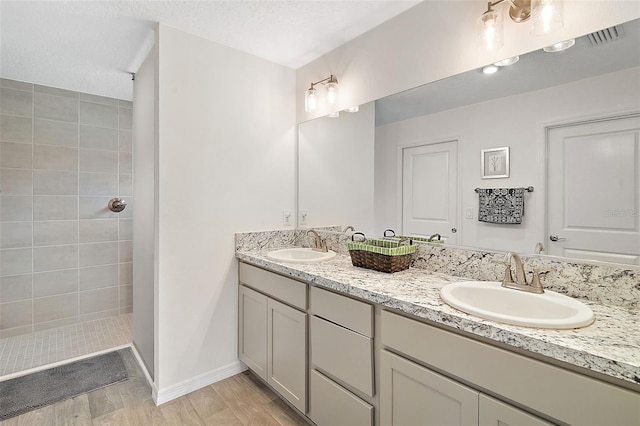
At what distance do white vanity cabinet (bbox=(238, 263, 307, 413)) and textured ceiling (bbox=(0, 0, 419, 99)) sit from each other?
1.57m

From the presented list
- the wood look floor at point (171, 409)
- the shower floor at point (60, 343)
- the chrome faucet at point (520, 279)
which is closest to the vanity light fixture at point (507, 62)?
the chrome faucet at point (520, 279)

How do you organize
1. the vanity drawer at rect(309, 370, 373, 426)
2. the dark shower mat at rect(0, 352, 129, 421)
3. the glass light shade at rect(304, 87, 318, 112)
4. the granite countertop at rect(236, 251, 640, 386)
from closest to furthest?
1. the granite countertop at rect(236, 251, 640, 386)
2. the vanity drawer at rect(309, 370, 373, 426)
3. the dark shower mat at rect(0, 352, 129, 421)
4. the glass light shade at rect(304, 87, 318, 112)

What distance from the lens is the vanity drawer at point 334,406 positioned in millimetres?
1395

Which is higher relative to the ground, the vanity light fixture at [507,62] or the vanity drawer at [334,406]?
the vanity light fixture at [507,62]

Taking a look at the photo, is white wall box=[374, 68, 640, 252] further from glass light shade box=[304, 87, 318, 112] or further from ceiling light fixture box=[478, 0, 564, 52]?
glass light shade box=[304, 87, 318, 112]

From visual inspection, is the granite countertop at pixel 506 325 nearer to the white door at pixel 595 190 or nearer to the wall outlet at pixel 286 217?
the white door at pixel 595 190

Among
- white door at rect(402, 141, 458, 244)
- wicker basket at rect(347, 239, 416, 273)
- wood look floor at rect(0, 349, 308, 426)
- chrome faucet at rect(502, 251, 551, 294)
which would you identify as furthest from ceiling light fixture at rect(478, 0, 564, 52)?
wood look floor at rect(0, 349, 308, 426)

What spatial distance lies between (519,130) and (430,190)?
51 cm

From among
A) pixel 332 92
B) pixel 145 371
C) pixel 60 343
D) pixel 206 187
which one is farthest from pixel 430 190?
pixel 60 343

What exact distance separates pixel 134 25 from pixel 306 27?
108 cm

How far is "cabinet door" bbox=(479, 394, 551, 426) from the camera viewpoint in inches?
36.0

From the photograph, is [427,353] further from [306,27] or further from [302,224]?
[306,27]

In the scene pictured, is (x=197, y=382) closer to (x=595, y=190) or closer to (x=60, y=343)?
(x=60, y=343)

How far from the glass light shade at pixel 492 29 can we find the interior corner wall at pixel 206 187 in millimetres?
1558
